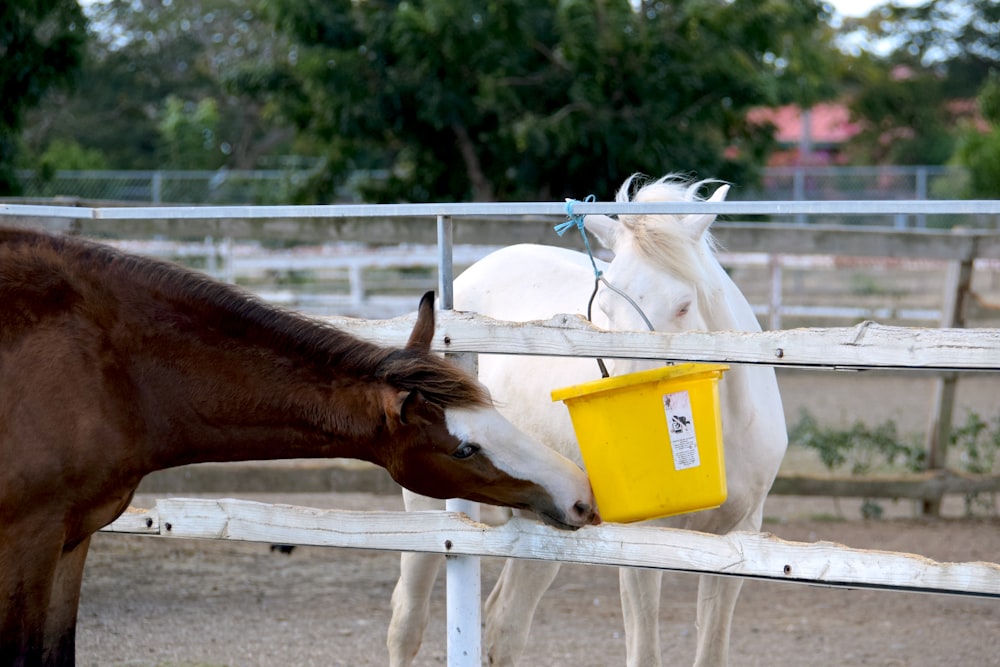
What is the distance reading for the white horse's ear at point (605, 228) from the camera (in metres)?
3.12

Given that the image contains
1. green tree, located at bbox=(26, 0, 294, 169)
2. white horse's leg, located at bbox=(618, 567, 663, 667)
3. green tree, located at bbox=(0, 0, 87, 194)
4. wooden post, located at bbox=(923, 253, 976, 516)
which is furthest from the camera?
green tree, located at bbox=(26, 0, 294, 169)

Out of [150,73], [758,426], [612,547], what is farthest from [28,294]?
[150,73]

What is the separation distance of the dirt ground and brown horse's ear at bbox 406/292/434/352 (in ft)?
6.13

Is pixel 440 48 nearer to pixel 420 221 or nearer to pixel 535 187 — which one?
pixel 535 187

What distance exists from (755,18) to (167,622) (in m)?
7.89

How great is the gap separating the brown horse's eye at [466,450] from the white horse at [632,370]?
0.33 meters

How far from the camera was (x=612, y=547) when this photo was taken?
264 centimetres

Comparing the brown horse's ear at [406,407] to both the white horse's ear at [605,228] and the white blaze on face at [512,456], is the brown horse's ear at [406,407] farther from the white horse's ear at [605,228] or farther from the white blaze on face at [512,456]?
the white horse's ear at [605,228]

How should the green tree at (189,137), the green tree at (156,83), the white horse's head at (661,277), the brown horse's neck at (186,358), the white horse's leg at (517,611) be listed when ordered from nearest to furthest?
the brown horse's neck at (186,358)
the white horse's head at (661,277)
the white horse's leg at (517,611)
the green tree at (189,137)
the green tree at (156,83)

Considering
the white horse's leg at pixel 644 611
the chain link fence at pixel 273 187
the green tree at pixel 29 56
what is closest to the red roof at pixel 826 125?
the chain link fence at pixel 273 187

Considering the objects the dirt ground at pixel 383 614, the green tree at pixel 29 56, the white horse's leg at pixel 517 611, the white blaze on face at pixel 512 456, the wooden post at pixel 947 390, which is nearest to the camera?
the white blaze on face at pixel 512 456

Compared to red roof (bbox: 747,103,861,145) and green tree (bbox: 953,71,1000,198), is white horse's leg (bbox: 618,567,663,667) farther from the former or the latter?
red roof (bbox: 747,103,861,145)

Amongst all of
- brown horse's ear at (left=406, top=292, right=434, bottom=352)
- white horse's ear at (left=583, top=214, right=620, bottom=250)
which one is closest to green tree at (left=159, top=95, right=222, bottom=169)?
white horse's ear at (left=583, top=214, right=620, bottom=250)

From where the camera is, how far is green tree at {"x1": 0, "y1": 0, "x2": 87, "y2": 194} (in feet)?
23.6
